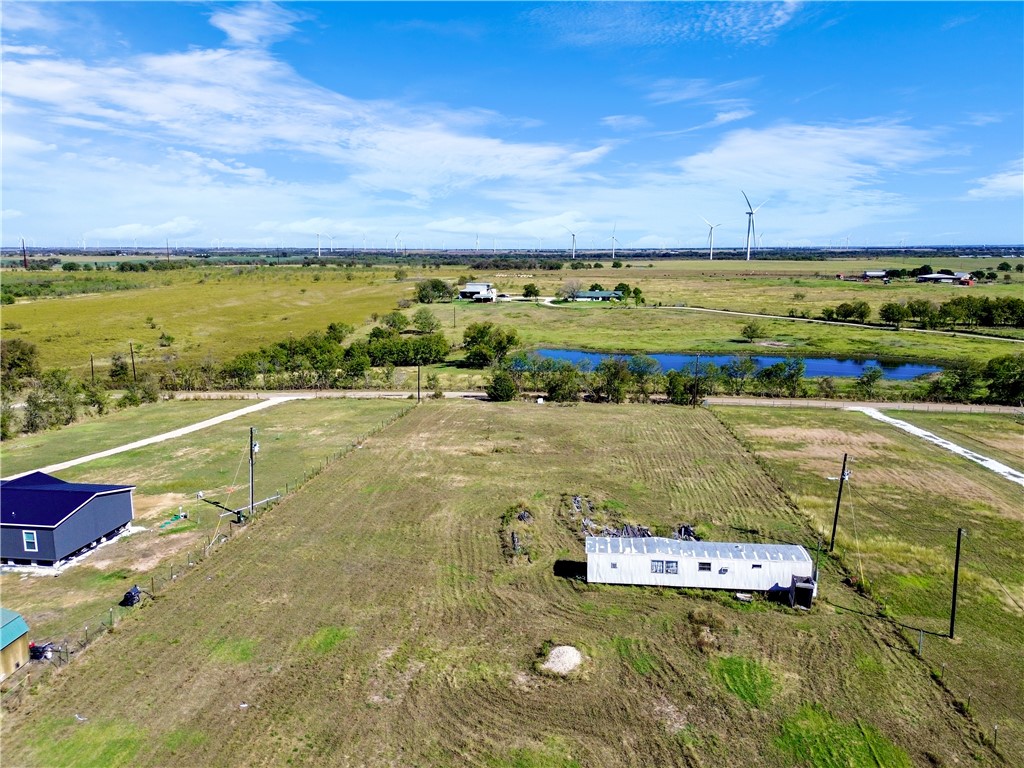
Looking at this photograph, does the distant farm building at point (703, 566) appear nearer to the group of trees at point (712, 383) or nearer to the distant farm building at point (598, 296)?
the group of trees at point (712, 383)

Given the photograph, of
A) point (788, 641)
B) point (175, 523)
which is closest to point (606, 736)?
point (788, 641)

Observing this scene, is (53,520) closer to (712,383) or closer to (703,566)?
(703,566)

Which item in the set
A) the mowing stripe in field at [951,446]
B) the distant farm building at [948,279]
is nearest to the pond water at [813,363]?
the mowing stripe in field at [951,446]

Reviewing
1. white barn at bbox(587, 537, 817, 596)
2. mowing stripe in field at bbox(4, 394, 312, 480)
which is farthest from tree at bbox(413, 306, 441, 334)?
white barn at bbox(587, 537, 817, 596)

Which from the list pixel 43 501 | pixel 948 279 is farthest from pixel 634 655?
pixel 948 279

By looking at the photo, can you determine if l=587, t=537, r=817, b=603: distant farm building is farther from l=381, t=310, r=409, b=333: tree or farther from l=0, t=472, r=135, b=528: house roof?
l=381, t=310, r=409, b=333: tree
